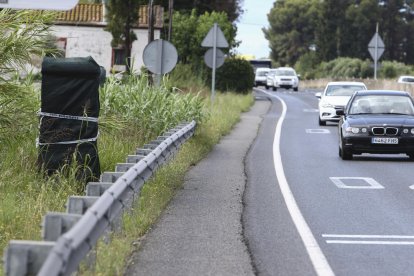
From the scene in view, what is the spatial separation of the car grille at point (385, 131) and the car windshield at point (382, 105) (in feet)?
4.02

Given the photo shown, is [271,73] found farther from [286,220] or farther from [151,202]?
[286,220]

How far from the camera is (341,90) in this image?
111ft

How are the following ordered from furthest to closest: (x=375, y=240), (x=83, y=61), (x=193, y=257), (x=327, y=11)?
(x=327, y=11) < (x=83, y=61) < (x=375, y=240) < (x=193, y=257)

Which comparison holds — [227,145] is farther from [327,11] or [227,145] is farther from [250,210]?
[327,11]

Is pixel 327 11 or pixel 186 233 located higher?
pixel 327 11

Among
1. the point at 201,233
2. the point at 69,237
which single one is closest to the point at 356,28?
the point at 201,233

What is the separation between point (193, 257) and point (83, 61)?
4079 millimetres

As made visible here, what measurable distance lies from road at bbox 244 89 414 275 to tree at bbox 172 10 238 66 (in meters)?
31.0

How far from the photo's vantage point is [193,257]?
8328mm

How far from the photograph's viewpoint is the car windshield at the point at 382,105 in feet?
66.7

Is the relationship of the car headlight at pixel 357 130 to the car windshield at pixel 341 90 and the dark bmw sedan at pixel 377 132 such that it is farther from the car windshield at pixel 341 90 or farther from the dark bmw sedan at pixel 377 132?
the car windshield at pixel 341 90

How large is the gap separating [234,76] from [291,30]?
8789cm

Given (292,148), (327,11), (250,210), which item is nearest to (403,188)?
(250,210)

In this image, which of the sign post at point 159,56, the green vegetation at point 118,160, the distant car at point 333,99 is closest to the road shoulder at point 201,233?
the green vegetation at point 118,160
